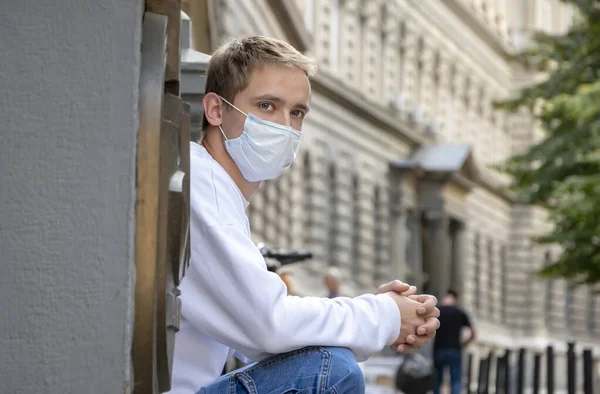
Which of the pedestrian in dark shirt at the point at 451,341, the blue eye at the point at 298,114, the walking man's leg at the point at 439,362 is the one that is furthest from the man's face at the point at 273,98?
the walking man's leg at the point at 439,362

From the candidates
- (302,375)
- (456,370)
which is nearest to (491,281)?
(456,370)

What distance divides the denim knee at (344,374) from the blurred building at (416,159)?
38.6 feet

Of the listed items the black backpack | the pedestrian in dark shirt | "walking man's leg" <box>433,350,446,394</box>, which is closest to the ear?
the black backpack

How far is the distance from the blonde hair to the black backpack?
900 centimetres

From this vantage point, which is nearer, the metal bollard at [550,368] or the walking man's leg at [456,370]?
the metal bollard at [550,368]

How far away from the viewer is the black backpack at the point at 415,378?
12.2 metres

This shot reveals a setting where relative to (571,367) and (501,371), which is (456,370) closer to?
(501,371)

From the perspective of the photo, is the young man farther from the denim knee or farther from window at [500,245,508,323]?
window at [500,245,508,323]

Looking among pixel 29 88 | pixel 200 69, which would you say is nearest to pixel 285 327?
pixel 29 88

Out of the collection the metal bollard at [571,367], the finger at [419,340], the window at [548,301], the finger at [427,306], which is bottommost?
the metal bollard at [571,367]

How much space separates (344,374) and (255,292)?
0.83 feet

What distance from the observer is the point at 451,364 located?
18.8 m

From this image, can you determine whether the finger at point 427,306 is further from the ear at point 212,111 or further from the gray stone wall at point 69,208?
the gray stone wall at point 69,208

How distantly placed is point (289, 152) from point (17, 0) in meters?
1.06
